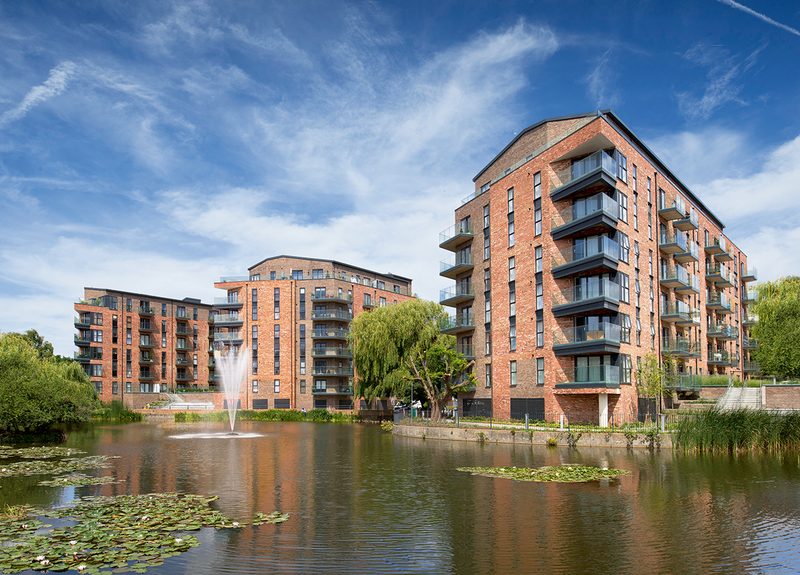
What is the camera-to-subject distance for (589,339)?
117 ft

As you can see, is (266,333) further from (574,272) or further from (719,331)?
(719,331)

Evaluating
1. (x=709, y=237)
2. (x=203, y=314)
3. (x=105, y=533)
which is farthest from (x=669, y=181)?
(x=203, y=314)

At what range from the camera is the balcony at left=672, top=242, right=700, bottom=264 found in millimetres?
45844

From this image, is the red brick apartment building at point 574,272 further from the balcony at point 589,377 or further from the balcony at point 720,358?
the balcony at point 720,358

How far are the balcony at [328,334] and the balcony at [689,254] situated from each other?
41.3 metres

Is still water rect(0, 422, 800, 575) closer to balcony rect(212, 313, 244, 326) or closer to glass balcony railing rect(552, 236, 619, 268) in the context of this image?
glass balcony railing rect(552, 236, 619, 268)

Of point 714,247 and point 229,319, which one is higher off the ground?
point 714,247

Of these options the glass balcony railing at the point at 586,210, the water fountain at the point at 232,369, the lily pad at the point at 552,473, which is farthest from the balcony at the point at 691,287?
the water fountain at the point at 232,369

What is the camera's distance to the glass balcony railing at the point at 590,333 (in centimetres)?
3484

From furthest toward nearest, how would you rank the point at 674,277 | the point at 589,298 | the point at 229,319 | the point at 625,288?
1. the point at 229,319
2. the point at 674,277
3. the point at 625,288
4. the point at 589,298

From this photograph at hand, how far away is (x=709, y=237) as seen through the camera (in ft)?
183

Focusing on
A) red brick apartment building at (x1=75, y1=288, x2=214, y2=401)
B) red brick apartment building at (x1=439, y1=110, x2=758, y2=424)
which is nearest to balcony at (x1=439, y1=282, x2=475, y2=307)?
red brick apartment building at (x1=439, y1=110, x2=758, y2=424)

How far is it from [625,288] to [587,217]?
563cm

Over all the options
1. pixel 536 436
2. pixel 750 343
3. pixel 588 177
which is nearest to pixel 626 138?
pixel 588 177
